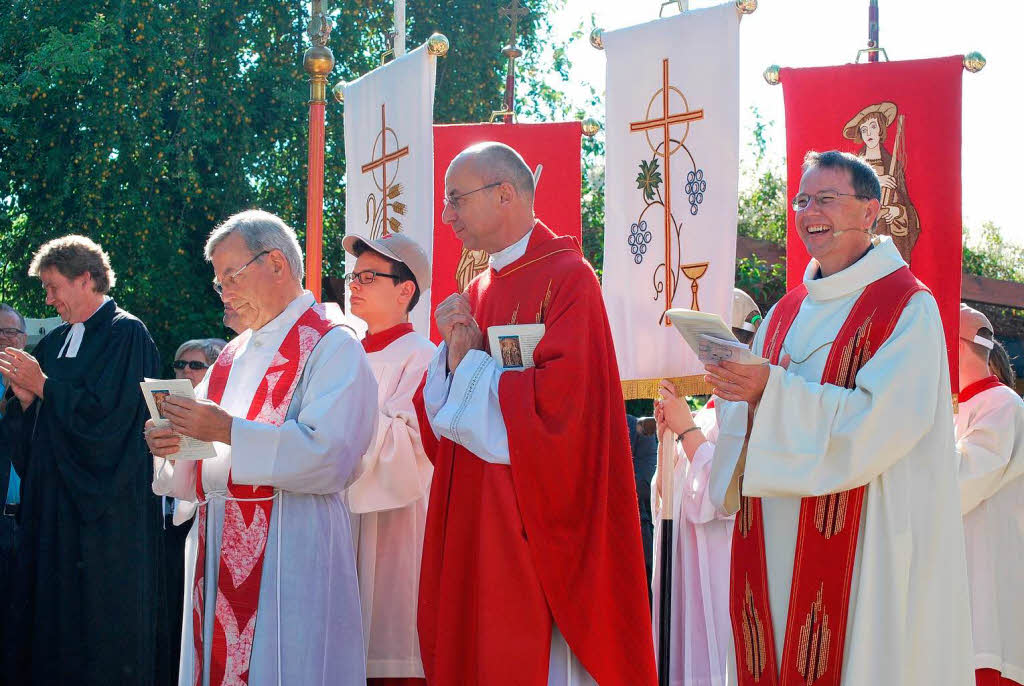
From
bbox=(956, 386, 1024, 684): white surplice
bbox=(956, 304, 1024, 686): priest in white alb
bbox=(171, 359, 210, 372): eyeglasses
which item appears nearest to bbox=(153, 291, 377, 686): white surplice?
bbox=(171, 359, 210, 372): eyeglasses

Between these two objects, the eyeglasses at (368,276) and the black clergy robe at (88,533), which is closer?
the eyeglasses at (368,276)

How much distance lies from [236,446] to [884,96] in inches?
129

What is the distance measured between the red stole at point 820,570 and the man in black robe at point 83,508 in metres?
3.47

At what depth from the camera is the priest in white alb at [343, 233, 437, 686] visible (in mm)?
4809

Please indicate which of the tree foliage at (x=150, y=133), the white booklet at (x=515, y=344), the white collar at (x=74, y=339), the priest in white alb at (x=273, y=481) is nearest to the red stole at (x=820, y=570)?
the white booklet at (x=515, y=344)

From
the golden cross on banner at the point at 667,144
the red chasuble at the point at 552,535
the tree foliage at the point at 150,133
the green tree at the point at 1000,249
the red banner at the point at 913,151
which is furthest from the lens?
the green tree at the point at 1000,249

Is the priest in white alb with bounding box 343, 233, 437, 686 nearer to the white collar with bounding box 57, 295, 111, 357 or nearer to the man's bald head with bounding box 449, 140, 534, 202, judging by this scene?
the man's bald head with bounding box 449, 140, 534, 202

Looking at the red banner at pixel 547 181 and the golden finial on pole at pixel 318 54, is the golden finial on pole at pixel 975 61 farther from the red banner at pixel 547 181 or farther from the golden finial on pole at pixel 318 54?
the golden finial on pole at pixel 318 54

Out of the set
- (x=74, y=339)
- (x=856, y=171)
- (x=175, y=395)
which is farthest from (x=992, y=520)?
(x=74, y=339)

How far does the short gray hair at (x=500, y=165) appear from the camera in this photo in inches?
160

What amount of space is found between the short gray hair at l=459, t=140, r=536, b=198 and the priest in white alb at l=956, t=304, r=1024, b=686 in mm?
2874

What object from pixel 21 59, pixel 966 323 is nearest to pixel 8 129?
pixel 21 59

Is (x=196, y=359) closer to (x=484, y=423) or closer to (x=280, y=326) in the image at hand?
(x=280, y=326)

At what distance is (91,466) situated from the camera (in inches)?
233
